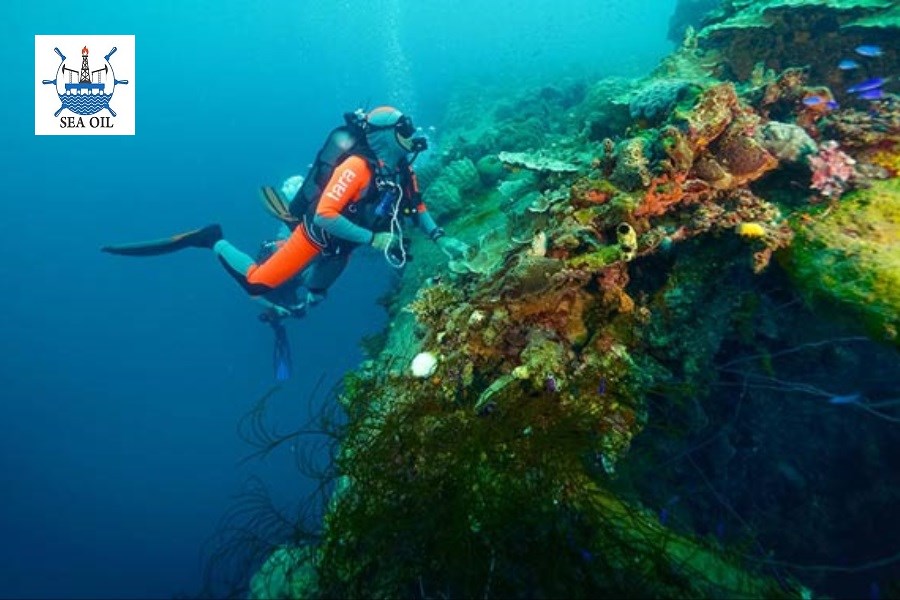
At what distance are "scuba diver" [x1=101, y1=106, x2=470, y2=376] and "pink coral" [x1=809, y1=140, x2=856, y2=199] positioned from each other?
3093 mm

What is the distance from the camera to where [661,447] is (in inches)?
125

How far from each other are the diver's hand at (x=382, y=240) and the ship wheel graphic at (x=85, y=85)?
11101mm

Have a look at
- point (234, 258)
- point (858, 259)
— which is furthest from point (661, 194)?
point (234, 258)

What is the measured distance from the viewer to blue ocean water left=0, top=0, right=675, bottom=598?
2322cm

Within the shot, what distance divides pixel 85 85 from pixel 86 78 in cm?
19

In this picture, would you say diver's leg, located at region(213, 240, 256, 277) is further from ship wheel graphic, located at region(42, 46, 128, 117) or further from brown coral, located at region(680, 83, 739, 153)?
ship wheel graphic, located at region(42, 46, 128, 117)

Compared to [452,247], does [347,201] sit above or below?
above

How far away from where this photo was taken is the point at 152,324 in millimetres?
30234

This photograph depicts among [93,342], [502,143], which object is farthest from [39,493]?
[502,143]

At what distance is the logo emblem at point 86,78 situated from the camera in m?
12.4

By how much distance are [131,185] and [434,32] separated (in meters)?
66.7

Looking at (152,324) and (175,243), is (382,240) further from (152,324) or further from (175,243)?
(152,324)

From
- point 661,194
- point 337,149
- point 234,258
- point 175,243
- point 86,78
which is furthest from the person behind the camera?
point 86,78

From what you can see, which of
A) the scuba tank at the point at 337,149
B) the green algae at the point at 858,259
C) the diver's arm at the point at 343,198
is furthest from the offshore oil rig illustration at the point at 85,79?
the green algae at the point at 858,259
